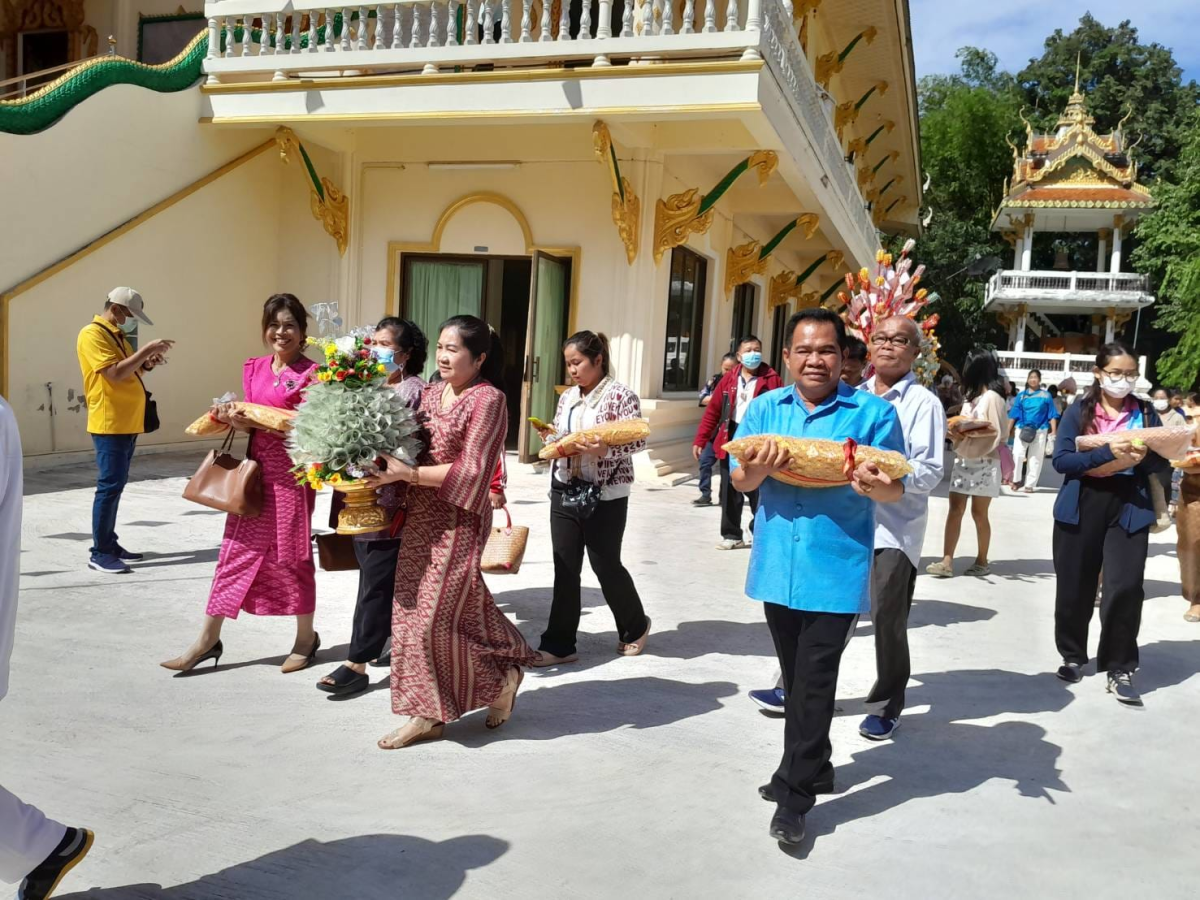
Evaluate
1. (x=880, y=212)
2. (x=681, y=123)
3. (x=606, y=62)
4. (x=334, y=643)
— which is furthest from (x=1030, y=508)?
(x=880, y=212)

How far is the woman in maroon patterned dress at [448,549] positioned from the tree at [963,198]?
107ft

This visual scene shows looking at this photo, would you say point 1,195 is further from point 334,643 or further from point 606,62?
point 334,643

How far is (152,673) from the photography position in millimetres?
4410

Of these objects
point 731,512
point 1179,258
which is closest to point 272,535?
point 731,512

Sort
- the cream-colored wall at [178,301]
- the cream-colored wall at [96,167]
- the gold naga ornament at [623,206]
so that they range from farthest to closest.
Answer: the gold naga ornament at [623,206], the cream-colored wall at [178,301], the cream-colored wall at [96,167]

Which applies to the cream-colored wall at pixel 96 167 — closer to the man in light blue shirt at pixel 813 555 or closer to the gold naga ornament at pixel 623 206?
the gold naga ornament at pixel 623 206

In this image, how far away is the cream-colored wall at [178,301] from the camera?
1012cm

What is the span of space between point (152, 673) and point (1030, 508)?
35.4 feet

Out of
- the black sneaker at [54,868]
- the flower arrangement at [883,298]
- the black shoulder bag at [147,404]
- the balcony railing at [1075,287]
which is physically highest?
the balcony railing at [1075,287]

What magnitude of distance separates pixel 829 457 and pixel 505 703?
1.76 m

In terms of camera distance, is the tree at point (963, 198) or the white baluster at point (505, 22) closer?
the white baluster at point (505, 22)

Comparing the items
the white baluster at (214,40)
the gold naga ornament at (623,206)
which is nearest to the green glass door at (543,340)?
the gold naga ornament at (623,206)

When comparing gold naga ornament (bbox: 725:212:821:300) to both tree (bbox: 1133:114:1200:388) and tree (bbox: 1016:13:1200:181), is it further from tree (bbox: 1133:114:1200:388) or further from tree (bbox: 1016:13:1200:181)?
tree (bbox: 1016:13:1200:181)

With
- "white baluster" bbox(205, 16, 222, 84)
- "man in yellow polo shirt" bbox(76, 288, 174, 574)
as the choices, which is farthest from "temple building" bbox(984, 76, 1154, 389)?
"man in yellow polo shirt" bbox(76, 288, 174, 574)
